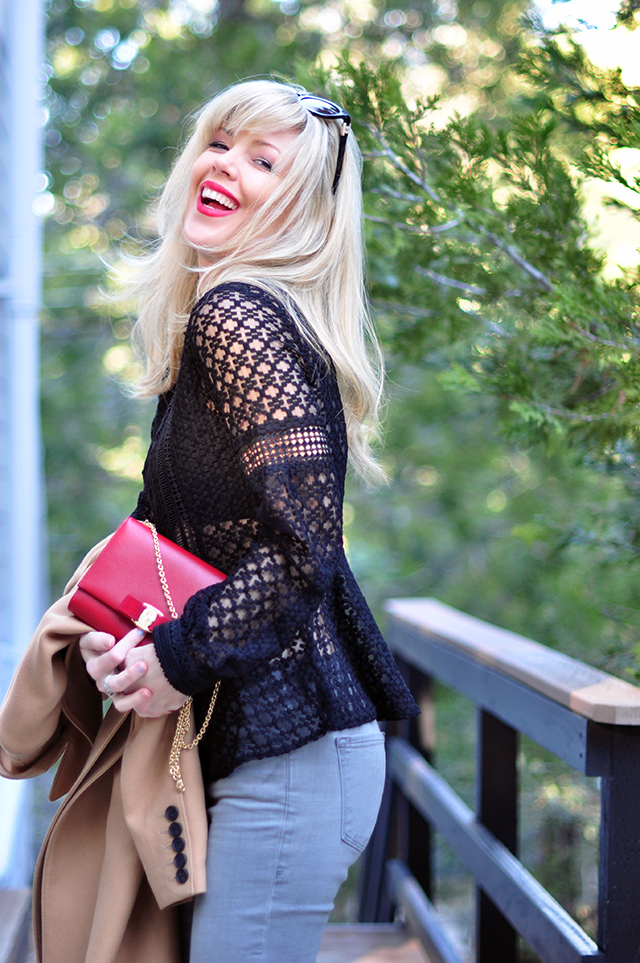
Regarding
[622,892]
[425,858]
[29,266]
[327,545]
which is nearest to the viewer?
[327,545]

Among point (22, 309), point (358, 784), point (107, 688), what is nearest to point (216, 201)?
point (107, 688)

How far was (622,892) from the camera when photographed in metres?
1.30

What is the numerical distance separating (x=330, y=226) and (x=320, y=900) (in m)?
1.01

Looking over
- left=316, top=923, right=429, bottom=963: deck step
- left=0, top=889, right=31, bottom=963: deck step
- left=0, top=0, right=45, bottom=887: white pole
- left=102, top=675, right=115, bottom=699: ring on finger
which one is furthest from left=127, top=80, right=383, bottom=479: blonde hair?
left=0, top=0, right=45, bottom=887: white pole

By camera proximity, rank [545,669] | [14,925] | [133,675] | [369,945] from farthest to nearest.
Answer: [369,945] < [14,925] < [545,669] < [133,675]

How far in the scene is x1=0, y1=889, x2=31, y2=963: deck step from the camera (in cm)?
186

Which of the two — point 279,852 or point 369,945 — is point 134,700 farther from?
point 369,945

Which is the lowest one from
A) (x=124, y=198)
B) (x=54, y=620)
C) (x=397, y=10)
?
(x=54, y=620)

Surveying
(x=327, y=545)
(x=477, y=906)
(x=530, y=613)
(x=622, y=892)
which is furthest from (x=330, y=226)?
(x=530, y=613)

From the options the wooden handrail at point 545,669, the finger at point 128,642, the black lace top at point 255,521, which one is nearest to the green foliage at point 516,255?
the wooden handrail at point 545,669

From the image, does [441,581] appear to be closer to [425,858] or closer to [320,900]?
[425,858]

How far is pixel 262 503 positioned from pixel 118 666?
28 centimetres

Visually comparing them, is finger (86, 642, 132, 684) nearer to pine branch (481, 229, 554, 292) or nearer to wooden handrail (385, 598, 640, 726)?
wooden handrail (385, 598, 640, 726)

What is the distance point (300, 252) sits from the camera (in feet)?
4.27
